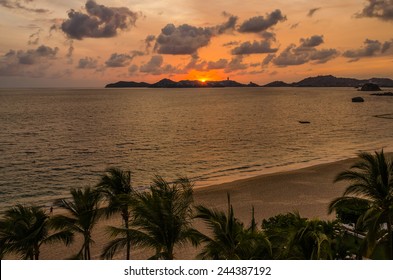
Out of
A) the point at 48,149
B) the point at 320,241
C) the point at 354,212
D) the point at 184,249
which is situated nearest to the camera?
the point at 320,241

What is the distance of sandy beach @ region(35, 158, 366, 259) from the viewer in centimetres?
2650

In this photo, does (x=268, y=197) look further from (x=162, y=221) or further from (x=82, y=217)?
(x=162, y=221)

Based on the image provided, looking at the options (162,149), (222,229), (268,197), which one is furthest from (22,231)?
(162,149)

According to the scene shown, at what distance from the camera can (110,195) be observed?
740 inches

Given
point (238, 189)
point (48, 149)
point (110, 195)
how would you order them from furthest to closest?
point (48, 149), point (238, 189), point (110, 195)

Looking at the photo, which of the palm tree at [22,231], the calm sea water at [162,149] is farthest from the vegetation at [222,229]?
the calm sea water at [162,149]

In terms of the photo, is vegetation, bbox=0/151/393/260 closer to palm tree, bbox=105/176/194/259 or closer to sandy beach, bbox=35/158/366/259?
palm tree, bbox=105/176/194/259

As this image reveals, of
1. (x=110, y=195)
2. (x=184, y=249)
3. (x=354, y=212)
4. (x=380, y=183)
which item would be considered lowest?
(x=184, y=249)

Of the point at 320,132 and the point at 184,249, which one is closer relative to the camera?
the point at 184,249

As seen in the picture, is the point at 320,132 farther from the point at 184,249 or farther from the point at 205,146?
the point at 184,249

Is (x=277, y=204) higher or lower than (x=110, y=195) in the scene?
lower

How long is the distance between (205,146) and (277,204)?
3646 cm

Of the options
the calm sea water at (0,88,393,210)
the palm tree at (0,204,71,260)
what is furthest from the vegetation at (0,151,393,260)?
the calm sea water at (0,88,393,210)

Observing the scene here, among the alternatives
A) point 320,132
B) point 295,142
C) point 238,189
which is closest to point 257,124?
point 320,132
